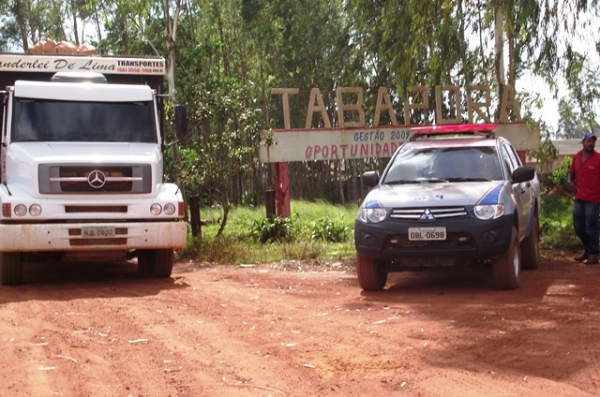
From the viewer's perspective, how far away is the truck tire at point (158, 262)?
1280 centimetres

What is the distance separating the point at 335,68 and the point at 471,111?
59.4 ft

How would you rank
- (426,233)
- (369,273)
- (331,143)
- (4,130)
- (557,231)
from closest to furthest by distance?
1. (426,233)
2. (369,273)
3. (4,130)
4. (557,231)
5. (331,143)

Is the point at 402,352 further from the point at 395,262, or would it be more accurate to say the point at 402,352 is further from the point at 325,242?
the point at 325,242

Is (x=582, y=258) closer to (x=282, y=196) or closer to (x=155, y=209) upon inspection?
(x=155, y=209)

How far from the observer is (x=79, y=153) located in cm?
1218

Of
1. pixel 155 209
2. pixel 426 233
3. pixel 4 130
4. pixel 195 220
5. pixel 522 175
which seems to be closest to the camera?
pixel 426 233

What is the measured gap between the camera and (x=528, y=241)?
12789 millimetres

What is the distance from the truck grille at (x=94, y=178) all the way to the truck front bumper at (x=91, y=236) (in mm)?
471

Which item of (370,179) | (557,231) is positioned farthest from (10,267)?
(557,231)

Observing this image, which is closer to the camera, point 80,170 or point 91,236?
point 91,236

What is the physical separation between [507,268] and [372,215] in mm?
1648

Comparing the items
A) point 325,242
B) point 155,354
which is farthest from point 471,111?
point 155,354

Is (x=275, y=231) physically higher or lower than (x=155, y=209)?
lower

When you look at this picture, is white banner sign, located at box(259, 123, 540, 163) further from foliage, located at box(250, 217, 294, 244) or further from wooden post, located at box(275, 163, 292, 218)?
foliage, located at box(250, 217, 294, 244)
